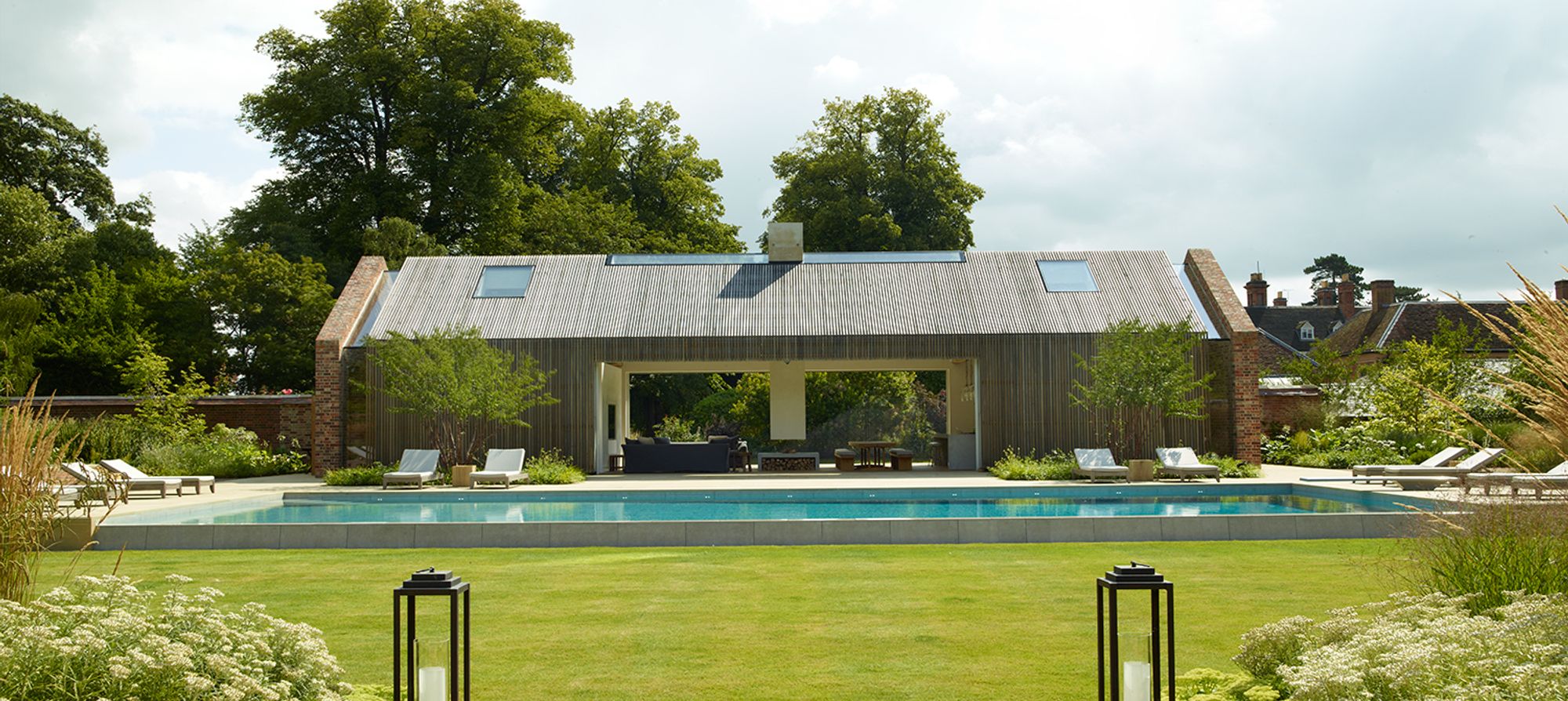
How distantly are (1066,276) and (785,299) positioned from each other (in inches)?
200

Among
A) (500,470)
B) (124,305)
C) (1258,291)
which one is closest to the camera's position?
(500,470)

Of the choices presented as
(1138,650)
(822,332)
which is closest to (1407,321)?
(822,332)

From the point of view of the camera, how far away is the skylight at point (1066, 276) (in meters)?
21.7

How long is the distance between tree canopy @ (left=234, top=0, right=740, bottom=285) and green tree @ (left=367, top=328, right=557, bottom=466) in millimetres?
10719

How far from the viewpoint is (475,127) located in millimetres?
31969

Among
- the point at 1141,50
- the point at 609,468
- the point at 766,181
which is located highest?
the point at 766,181

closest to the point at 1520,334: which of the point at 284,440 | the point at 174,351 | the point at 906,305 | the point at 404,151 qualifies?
the point at 906,305

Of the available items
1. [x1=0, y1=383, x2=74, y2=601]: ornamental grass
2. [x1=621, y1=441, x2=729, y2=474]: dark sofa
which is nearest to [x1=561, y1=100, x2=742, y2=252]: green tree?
[x1=621, y1=441, x2=729, y2=474]: dark sofa

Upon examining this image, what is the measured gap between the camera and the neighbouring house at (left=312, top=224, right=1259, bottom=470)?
66.2 ft

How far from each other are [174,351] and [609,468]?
40.5ft

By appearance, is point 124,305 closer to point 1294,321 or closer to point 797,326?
point 797,326

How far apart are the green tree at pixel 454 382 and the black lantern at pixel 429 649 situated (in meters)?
14.7

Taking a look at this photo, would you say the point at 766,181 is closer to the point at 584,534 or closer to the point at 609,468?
the point at 609,468

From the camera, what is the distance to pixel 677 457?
21.1 metres
